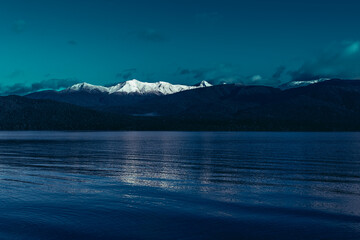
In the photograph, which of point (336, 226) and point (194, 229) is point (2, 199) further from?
point (336, 226)

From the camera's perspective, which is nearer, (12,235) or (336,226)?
(12,235)

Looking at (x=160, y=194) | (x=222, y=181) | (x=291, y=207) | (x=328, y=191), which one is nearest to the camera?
(x=291, y=207)

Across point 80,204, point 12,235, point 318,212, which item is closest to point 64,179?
point 80,204

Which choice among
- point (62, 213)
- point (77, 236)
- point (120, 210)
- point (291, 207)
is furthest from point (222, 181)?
point (77, 236)

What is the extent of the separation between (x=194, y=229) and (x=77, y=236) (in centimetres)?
561

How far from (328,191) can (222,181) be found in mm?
9141

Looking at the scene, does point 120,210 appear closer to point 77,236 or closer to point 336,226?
point 77,236

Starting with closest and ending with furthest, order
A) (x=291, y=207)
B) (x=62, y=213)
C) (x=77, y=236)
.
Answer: (x=77, y=236) < (x=62, y=213) < (x=291, y=207)

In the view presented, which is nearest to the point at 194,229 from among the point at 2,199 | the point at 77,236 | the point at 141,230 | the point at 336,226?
the point at 141,230

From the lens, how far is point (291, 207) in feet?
77.6

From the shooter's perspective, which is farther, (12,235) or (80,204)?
(80,204)

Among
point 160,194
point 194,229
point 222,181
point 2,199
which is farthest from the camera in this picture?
point 222,181

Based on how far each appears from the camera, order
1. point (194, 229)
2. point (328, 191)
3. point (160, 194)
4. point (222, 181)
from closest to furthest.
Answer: point (194, 229)
point (160, 194)
point (328, 191)
point (222, 181)

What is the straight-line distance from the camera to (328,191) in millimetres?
29266
